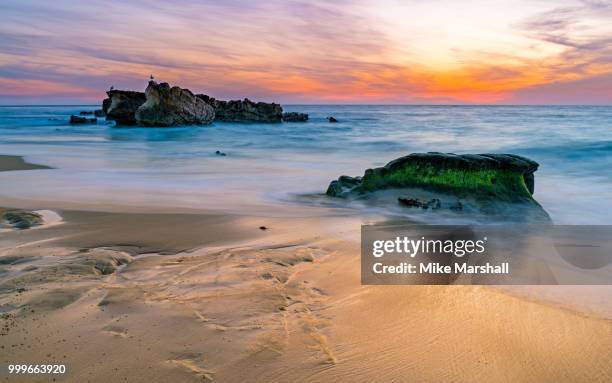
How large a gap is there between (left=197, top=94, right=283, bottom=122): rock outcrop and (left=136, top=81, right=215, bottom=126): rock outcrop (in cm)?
1112

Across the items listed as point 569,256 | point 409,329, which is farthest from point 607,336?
point 569,256

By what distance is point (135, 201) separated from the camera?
311 inches

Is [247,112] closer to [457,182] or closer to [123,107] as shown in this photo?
[123,107]

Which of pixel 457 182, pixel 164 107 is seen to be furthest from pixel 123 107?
pixel 457 182

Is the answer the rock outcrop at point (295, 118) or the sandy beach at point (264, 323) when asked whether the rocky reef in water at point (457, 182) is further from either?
the rock outcrop at point (295, 118)

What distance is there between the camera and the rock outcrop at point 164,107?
3919 cm

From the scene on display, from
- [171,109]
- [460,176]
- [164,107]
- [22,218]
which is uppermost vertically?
[164,107]

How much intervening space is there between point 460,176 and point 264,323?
18.1 ft

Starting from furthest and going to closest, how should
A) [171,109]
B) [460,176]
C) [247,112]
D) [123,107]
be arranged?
[247,112], [123,107], [171,109], [460,176]

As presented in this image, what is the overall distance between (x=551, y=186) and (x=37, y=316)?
1205cm

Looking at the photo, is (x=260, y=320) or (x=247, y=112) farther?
(x=247, y=112)

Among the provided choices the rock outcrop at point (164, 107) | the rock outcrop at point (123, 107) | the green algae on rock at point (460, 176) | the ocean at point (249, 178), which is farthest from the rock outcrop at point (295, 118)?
the green algae on rock at point (460, 176)

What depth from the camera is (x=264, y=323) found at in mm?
3355

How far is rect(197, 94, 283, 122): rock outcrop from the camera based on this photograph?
173 feet
